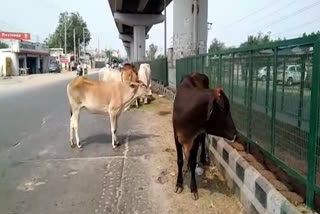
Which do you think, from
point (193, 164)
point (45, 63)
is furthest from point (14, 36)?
point (193, 164)

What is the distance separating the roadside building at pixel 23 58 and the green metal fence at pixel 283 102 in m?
53.6

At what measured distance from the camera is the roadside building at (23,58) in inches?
2279

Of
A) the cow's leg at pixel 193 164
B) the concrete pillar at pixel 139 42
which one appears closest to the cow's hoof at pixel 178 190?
the cow's leg at pixel 193 164

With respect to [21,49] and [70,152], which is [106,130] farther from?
[21,49]

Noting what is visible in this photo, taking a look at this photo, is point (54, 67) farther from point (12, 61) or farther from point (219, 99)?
point (219, 99)

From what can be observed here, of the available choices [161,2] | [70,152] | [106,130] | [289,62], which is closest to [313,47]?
[289,62]

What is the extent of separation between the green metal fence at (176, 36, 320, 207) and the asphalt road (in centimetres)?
172

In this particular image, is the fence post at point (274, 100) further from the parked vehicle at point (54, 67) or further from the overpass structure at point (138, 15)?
the parked vehicle at point (54, 67)

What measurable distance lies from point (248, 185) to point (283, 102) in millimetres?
1027

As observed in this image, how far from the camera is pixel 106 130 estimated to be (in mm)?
10898

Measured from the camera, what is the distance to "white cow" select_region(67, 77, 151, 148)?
349 inches

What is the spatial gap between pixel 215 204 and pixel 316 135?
1988 mm

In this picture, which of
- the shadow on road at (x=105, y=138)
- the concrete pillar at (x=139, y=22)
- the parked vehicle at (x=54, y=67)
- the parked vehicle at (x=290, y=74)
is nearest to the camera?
→ the parked vehicle at (x=290, y=74)

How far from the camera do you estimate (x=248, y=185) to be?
5062 millimetres
